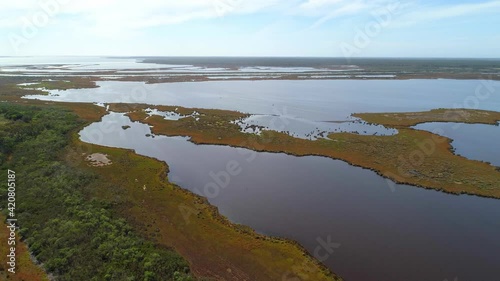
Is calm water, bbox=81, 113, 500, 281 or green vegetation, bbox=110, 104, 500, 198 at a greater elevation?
green vegetation, bbox=110, 104, 500, 198

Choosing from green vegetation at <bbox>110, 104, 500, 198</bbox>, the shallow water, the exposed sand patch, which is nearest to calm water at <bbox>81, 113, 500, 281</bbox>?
green vegetation at <bbox>110, 104, 500, 198</bbox>

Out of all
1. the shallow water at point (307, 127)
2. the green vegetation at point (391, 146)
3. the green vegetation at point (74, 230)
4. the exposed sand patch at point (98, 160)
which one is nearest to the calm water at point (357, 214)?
the green vegetation at point (391, 146)

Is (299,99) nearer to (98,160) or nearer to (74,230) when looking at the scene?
(98,160)

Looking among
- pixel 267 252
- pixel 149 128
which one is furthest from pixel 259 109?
pixel 267 252

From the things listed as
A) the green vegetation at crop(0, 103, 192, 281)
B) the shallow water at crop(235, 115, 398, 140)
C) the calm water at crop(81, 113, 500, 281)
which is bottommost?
the calm water at crop(81, 113, 500, 281)

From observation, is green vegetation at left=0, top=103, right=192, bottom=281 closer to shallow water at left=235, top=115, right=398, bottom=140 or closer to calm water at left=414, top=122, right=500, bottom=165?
shallow water at left=235, top=115, right=398, bottom=140
